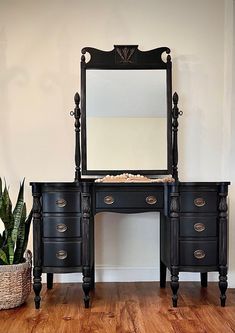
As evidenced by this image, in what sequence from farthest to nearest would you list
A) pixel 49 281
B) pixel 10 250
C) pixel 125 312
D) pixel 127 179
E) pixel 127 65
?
pixel 127 65 < pixel 49 281 < pixel 127 179 < pixel 10 250 < pixel 125 312

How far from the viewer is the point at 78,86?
2971 mm

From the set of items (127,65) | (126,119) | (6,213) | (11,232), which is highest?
(127,65)

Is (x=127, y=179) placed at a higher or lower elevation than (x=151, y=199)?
higher

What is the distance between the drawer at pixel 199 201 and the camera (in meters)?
2.45

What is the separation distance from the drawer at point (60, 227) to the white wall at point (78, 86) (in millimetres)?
575

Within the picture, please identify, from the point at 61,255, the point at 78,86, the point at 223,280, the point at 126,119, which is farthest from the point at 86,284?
the point at 78,86

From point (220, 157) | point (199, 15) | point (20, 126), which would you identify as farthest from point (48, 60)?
point (220, 157)

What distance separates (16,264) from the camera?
242 cm

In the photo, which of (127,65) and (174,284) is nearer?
(174,284)

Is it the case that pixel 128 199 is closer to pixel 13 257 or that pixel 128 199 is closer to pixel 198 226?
pixel 198 226

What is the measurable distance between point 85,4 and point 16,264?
2.06 metres

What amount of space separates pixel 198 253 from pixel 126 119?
116 cm

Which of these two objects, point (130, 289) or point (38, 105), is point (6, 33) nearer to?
point (38, 105)

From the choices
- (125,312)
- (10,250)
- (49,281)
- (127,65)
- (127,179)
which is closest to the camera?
(125,312)
